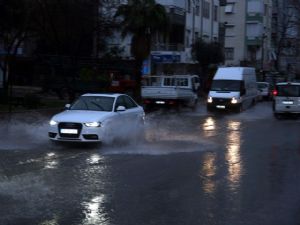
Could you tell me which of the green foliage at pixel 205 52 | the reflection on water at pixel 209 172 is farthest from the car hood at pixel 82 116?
the green foliage at pixel 205 52

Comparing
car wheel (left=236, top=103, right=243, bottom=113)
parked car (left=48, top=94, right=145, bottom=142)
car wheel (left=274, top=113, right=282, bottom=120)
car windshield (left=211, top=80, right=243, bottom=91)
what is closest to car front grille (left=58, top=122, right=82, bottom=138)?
parked car (left=48, top=94, right=145, bottom=142)

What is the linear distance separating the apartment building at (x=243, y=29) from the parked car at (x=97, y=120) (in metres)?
57.3

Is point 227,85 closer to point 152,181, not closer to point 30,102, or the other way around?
point 30,102

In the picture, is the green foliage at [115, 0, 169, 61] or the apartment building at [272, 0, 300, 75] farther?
the apartment building at [272, 0, 300, 75]

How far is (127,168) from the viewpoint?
1221 cm

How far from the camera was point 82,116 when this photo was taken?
15.7 m

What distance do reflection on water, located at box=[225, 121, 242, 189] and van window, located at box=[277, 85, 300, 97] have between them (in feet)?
23.8

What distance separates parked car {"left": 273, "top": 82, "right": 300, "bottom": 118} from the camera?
30125mm

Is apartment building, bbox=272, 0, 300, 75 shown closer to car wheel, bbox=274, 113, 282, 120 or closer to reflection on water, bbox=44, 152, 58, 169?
car wheel, bbox=274, 113, 282, 120

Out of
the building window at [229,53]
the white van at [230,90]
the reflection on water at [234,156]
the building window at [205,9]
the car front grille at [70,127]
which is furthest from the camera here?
the building window at [229,53]

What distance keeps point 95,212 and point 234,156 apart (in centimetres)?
716

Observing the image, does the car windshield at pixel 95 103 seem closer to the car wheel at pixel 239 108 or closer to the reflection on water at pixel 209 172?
the reflection on water at pixel 209 172

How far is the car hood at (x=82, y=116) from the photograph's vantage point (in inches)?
609

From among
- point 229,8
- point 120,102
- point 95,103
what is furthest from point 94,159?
point 229,8
